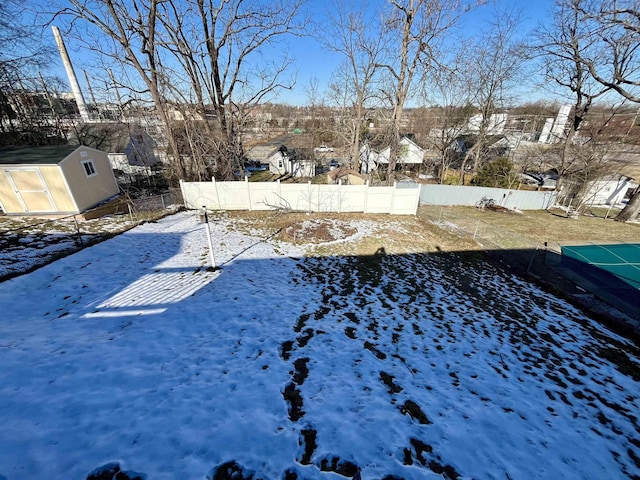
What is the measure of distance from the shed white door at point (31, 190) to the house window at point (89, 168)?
5.80ft

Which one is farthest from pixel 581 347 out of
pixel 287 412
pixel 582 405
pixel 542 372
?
pixel 287 412

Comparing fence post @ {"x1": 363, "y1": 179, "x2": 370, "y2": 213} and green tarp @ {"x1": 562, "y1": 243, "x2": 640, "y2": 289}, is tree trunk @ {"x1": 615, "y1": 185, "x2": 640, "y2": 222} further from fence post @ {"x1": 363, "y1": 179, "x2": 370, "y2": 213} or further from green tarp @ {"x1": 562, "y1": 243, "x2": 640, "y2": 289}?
fence post @ {"x1": 363, "y1": 179, "x2": 370, "y2": 213}

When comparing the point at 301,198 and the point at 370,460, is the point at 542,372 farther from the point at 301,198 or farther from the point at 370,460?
the point at 301,198

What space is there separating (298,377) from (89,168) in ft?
51.5

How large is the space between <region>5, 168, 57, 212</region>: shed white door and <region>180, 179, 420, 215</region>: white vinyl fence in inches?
218

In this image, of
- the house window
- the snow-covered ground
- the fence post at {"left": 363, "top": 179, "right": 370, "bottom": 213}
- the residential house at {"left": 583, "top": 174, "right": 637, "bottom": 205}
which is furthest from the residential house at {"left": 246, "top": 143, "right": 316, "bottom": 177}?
the residential house at {"left": 583, "top": 174, "right": 637, "bottom": 205}

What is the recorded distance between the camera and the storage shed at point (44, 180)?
1078cm

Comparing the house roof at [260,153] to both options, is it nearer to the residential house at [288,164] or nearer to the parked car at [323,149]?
the residential house at [288,164]

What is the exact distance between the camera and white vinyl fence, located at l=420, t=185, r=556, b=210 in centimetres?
1956

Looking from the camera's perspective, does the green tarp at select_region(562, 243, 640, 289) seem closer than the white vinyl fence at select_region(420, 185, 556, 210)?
Yes

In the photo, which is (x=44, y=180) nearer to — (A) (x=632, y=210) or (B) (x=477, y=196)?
(B) (x=477, y=196)

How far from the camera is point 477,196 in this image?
66.3ft

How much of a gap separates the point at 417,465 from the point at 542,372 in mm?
4223

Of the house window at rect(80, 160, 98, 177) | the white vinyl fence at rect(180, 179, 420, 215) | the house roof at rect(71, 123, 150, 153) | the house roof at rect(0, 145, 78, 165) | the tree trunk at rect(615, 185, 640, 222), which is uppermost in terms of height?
the house roof at rect(71, 123, 150, 153)
